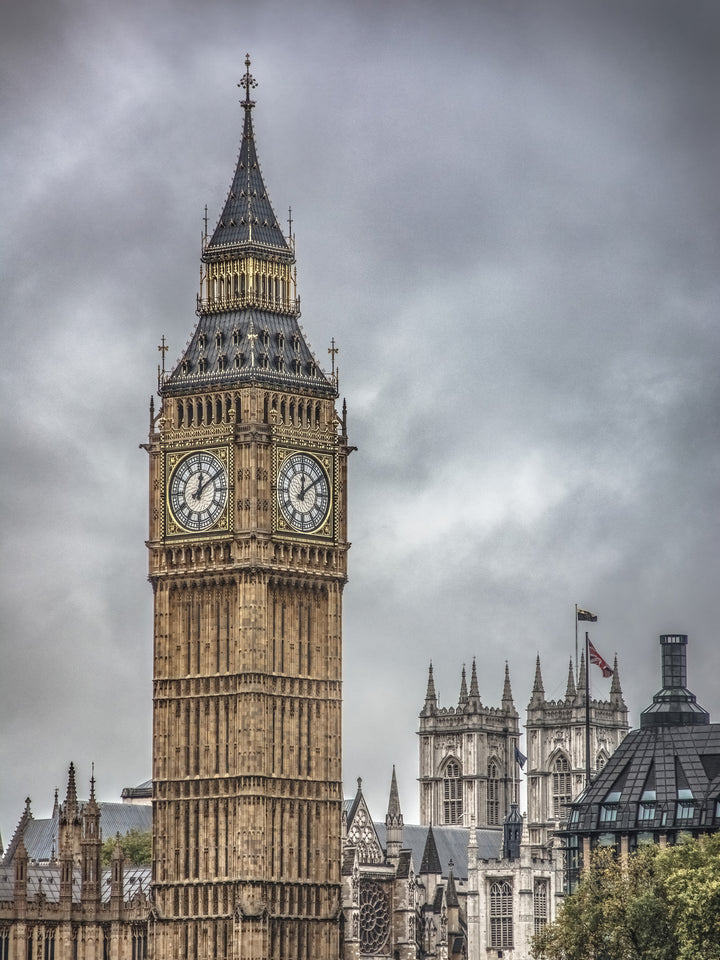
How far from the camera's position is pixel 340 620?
472 feet

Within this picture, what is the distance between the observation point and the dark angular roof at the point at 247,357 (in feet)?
469

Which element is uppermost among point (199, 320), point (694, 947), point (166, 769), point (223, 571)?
point (199, 320)

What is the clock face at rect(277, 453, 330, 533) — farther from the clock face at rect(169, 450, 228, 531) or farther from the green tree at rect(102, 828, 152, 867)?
the green tree at rect(102, 828, 152, 867)

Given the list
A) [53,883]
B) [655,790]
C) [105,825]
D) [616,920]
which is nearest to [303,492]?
[53,883]

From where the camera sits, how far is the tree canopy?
4505 inches

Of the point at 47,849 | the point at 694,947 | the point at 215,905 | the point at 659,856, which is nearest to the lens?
the point at 694,947

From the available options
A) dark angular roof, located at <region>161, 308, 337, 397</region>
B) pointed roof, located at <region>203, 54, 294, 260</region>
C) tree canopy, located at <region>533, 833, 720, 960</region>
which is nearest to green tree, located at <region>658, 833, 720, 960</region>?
tree canopy, located at <region>533, 833, 720, 960</region>

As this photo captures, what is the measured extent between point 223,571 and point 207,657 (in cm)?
413

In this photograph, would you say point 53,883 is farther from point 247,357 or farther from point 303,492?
point 247,357

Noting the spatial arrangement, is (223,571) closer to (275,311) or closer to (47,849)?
(275,311)

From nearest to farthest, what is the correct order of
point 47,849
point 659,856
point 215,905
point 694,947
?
point 694,947 → point 659,856 → point 215,905 → point 47,849

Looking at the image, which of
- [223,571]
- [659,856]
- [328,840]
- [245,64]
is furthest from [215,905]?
[245,64]

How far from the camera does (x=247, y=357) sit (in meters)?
143

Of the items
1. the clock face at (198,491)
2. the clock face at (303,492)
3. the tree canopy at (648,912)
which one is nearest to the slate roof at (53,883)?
the clock face at (198,491)
